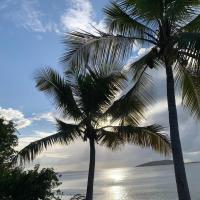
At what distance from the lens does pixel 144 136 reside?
626 inches

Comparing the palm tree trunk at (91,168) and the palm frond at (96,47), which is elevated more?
the palm frond at (96,47)

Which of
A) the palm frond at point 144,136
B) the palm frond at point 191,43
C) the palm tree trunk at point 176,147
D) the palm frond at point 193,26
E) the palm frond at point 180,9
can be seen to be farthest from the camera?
the palm frond at point 144,136

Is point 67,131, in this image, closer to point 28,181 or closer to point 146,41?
point 146,41

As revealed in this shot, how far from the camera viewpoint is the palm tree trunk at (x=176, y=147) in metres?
11.1

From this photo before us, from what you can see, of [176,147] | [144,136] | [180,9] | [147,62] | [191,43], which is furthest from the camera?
[144,136]

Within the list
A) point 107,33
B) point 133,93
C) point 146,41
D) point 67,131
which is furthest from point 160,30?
point 67,131

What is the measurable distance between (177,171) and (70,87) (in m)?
7.34

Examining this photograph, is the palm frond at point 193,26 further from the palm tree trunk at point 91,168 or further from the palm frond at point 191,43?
the palm tree trunk at point 91,168

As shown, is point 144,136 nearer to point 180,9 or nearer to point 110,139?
point 110,139

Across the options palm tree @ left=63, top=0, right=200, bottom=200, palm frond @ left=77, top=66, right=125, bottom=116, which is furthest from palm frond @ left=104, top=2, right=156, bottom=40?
palm frond @ left=77, top=66, right=125, bottom=116

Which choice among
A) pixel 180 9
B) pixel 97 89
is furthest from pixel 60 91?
pixel 180 9

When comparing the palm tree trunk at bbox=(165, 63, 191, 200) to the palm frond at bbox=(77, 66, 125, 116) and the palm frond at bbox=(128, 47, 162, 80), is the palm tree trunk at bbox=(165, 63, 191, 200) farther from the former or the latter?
the palm frond at bbox=(77, 66, 125, 116)

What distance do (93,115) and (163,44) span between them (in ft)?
19.4

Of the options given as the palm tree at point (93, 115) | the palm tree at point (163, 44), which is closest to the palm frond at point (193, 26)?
the palm tree at point (163, 44)
